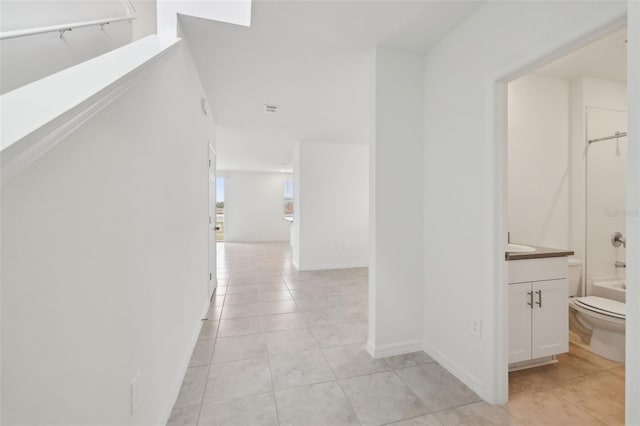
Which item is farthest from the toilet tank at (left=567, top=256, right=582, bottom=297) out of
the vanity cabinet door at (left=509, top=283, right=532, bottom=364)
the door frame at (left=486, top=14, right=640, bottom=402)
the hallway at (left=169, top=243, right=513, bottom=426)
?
the hallway at (left=169, top=243, right=513, bottom=426)

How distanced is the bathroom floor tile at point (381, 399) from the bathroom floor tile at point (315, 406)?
0.06 meters

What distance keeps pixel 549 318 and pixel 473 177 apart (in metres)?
1.26

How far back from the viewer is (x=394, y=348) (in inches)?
87.3

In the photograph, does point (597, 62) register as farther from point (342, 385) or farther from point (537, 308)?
point (342, 385)

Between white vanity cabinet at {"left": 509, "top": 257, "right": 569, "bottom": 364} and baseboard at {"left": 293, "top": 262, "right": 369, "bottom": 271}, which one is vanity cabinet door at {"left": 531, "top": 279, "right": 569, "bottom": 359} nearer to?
white vanity cabinet at {"left": 509, "top": 257, "right": 569, "bottom": 364}

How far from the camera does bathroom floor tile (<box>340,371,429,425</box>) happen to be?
157 centimetres

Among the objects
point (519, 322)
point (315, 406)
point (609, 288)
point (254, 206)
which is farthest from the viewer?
point (254, 206)

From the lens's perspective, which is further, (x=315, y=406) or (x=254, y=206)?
(x=254, y=206)

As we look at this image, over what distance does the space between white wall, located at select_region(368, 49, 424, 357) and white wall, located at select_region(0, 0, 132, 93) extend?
6.29 feet

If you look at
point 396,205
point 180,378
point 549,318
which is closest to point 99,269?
point 180,378

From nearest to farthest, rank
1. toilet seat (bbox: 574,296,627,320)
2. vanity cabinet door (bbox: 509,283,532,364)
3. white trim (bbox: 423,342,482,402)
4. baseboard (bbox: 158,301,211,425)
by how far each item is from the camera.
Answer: baseboard (bbox: 158,301,211,425) → white trim (bbox: 423,342,482,402) → vanity cabinet door (bbox: 509,283,532,364) → toilet seat (bbox: 574,296,627,320)

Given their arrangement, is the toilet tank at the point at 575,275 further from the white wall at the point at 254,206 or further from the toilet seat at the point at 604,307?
the white wall at the point at 254,206

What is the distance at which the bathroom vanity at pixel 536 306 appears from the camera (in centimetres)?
188

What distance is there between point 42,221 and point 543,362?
3.07 metres
